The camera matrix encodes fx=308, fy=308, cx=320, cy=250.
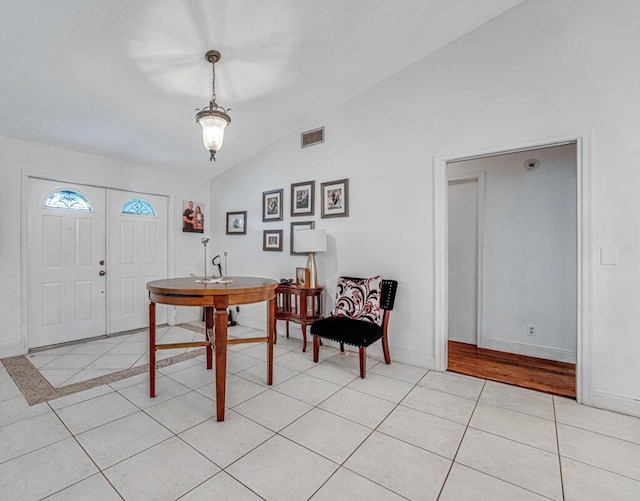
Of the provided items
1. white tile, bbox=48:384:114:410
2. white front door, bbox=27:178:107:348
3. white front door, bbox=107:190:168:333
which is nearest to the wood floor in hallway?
white tile, bbox=48:384:114:410

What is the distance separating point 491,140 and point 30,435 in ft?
13.0

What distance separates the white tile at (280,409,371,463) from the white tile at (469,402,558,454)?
80 centimetres

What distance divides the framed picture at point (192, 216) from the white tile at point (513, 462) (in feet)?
14.7

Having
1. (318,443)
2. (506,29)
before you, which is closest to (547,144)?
(506,29)

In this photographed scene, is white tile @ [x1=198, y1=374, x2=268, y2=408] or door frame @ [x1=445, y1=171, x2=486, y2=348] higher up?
door frame @ [x1=445, y1=171, x2=486, y2=348]

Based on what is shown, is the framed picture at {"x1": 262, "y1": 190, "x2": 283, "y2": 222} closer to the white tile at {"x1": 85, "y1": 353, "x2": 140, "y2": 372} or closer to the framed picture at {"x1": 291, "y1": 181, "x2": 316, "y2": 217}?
the framed picture at {"x1": 291, "y1": 181, "x2": 316, "y2": 217}

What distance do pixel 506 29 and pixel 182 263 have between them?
4.79m

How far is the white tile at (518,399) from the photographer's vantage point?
2.21 m

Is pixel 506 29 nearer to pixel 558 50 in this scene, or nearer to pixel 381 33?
pixel 558 50

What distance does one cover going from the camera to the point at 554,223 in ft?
10.6

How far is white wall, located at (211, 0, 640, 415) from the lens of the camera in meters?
2.20

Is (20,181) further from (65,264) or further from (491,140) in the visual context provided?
(491,140)

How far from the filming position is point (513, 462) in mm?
1665

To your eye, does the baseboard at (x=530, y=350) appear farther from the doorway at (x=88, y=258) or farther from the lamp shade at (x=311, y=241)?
the doorway at (x=88, y=258)
